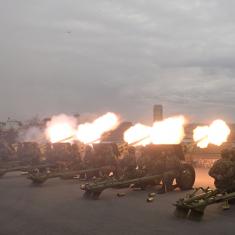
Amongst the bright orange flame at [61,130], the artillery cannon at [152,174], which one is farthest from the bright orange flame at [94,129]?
the artillery cannon at [152,174]

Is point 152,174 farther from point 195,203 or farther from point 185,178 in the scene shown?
point 195,203

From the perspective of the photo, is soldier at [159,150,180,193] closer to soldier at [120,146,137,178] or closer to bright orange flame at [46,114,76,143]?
soldier at [120,146,137,178]

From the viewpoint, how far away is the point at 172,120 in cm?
2970

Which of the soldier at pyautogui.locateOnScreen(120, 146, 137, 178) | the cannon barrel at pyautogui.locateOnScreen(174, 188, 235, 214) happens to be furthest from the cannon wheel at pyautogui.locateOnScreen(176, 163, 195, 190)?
the cannon barrel at pyautogui.locateOnScreen(174, 188, 235, 214)

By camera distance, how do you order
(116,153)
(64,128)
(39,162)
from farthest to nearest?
1. (64,128)
2. (39,162)
3. (116,153)

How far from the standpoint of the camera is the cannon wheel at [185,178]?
21.8 metres

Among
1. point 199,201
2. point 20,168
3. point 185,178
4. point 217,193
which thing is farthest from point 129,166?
point 20,168

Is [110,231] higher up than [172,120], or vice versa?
[172,120]

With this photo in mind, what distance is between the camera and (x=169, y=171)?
853 inches

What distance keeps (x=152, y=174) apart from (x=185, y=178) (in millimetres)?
1715

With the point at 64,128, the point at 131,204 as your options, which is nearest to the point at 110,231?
the point at 131,204

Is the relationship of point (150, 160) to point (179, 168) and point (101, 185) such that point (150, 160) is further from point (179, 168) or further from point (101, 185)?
point (101, 185)

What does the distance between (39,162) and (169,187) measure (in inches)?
568

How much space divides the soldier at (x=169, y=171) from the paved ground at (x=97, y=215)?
66 centimetres
